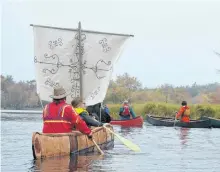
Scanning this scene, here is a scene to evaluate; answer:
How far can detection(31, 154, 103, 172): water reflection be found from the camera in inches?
370

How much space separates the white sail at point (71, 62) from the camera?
54.4ft

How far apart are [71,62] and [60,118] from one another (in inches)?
243

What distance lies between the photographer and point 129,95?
92688 mm

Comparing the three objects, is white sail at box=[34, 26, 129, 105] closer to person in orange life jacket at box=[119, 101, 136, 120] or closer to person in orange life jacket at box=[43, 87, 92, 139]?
person in orange life jacket at box=[43, 87, 92, 139]

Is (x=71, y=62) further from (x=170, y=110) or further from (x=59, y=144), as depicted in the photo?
(x=170, y=110)

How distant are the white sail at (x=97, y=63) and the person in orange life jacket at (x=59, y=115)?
5.59 m

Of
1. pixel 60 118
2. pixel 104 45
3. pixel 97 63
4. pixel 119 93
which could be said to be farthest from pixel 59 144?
pixel 119 93

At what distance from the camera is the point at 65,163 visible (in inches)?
398

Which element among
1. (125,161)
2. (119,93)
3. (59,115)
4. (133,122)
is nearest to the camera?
(59,115)

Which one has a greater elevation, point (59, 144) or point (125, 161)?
point (59, 144)

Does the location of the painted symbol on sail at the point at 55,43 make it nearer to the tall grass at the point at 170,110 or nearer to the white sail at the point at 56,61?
the white sail at the point at 56,61

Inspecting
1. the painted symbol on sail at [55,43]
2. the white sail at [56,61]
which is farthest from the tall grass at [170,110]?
the painted symbol on sail at [55,43]

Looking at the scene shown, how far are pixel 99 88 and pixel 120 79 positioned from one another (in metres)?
84.4

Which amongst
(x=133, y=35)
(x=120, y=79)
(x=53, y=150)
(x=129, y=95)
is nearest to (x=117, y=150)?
(x=53, y=150)
